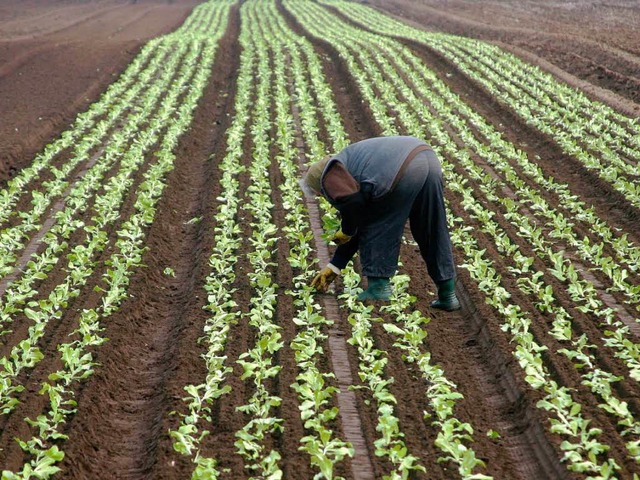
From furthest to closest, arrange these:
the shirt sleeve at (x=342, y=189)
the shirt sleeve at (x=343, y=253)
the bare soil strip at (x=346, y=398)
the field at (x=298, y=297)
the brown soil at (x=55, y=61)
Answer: the brown soil at (x=55, y=61) → the shirt sleeve at (x=343, y=253) → the shirt sleeve at (x=342, y=189) → the field at (x=298, y=297) → the bare soil strip at (x=346, y=398)

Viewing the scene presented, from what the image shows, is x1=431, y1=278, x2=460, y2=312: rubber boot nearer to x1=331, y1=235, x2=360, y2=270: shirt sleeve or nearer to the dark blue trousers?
the dark blue trousers

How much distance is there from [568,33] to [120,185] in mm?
17124

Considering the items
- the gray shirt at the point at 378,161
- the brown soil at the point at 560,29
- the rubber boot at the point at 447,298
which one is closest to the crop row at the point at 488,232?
the rubber boot at the point at 447,298

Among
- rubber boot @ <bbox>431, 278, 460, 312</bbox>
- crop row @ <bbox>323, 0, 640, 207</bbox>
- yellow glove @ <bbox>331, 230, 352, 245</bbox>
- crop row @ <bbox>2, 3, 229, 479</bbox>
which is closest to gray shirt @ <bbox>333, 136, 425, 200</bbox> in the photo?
yellow glove @ <bbox>331, 230, 352, 245</bbox>

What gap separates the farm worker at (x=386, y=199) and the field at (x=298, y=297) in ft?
1.43

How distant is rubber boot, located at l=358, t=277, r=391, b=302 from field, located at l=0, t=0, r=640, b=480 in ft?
0.33

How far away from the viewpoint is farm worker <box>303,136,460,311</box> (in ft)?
15.9

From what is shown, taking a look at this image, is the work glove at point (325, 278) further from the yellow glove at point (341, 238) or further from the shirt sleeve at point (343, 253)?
the yellow glove at point (341, 238)

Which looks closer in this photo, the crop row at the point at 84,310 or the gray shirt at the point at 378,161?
the crop row at the point at 84,310

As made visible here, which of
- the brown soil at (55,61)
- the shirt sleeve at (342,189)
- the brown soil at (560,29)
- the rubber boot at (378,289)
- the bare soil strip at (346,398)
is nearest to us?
the bare soil strip at (346,398)

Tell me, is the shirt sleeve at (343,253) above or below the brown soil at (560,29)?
above

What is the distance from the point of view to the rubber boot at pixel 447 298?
5375 millimetres

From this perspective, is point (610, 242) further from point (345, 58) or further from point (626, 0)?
point (626, 0)

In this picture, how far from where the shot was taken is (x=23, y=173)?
906cm
